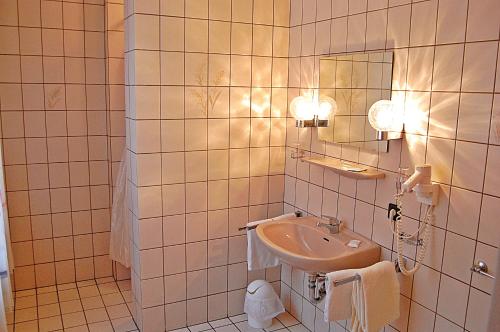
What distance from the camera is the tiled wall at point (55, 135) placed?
306 cm

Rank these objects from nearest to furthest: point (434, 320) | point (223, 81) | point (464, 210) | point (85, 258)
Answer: point (464, 210)
point (434, 320)
point (223, 81)
point (85, 258)

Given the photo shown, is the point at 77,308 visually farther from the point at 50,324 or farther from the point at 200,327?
the point at 200,327

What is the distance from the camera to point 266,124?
2893 millimetres

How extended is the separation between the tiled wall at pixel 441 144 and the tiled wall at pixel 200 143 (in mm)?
540

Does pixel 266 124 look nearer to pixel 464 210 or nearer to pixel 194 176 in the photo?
pixel 194 176

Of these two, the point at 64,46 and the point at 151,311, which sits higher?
the point at 64,46

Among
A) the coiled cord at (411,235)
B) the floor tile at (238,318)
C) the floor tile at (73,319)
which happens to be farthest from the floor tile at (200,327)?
the coiled cord at (411,235)

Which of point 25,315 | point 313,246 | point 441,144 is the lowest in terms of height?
point 25,315

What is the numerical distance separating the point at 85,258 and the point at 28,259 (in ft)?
1.30

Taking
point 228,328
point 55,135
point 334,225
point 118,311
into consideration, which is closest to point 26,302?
point 118,311

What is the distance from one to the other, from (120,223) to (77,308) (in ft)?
2.09

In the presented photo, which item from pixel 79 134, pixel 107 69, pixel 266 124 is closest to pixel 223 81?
pixel 266 124

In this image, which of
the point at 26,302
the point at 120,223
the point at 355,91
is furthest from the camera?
the point at 120,223

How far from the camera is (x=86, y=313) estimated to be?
3.00 meters
